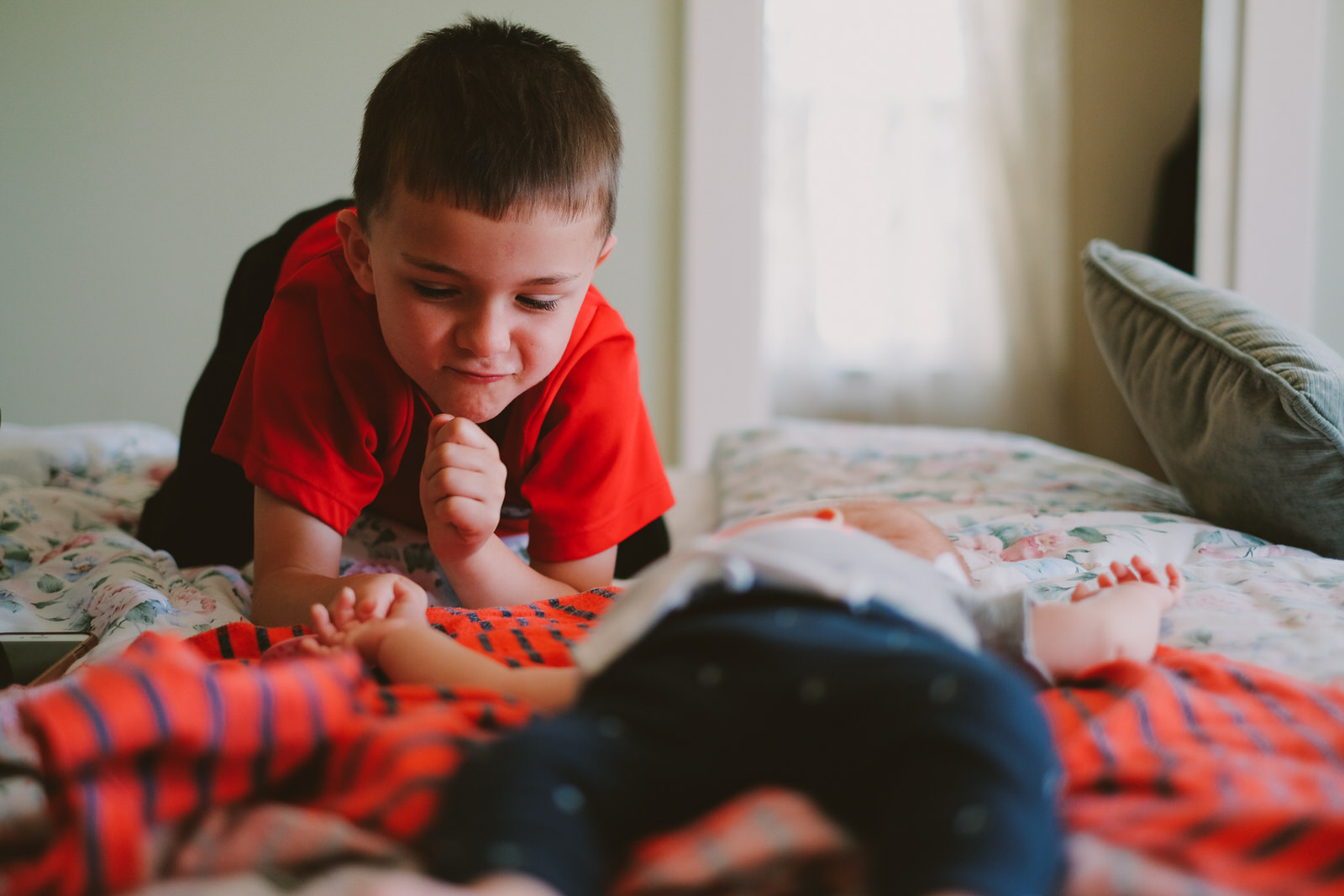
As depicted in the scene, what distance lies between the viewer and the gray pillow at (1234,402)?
99 centimetres

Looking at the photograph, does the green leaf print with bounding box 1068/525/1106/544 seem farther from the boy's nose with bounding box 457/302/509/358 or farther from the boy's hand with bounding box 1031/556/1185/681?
the boy's nose with bounding box 457/302/509/358

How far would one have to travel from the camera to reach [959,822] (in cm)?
35

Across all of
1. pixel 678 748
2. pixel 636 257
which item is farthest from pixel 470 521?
pixel 636 257

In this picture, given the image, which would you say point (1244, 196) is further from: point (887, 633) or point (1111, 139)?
point (887, 633)

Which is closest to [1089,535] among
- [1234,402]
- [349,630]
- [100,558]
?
[1234,402]

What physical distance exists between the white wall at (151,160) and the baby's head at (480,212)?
1.72 metres

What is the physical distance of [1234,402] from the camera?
1037 mm

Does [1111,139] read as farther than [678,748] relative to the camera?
Yes

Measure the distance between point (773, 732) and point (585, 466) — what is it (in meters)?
0.59

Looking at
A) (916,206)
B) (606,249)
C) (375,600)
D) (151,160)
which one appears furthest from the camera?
(916,206)

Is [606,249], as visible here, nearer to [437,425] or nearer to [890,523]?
[437,425]

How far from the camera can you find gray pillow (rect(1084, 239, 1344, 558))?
0.99 metres

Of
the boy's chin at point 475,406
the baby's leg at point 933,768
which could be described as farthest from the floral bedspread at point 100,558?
the baby's leg at point 933,768

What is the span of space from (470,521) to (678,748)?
0.37 m
